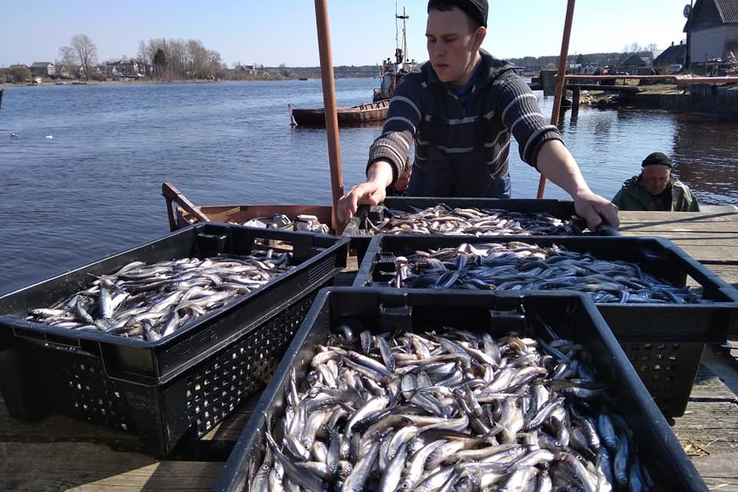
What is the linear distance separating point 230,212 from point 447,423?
6.29 m

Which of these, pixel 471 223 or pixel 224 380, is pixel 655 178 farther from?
pixel 224 380

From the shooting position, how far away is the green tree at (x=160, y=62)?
157 m

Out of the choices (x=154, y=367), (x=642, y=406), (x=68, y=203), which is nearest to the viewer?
(x=642, y=406)

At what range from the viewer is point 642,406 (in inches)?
69.5

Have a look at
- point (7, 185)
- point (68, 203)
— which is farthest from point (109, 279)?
point (7, 185)

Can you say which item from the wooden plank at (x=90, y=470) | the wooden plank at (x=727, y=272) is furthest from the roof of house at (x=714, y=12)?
the wooden plank at (x=90, y=470)

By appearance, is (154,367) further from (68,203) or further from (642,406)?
(68,203)

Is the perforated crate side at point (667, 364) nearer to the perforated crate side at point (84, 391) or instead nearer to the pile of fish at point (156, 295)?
the pile of fish at point (156, 295)

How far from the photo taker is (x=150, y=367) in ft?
7.22

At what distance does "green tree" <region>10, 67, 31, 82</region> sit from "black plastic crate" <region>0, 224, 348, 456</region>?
173784 millimetres

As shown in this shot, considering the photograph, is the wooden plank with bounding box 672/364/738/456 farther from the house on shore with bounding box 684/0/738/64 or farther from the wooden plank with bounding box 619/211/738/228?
A: the house on shore with bounding box 684/0/738/64

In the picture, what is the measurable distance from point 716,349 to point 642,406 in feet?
4.89

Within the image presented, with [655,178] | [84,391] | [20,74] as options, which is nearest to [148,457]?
[84,391]

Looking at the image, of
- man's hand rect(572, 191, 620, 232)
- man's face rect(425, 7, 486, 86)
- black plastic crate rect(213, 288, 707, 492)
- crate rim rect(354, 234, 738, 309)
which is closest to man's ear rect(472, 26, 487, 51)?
man's face rect(425, 7, 486, 86)
